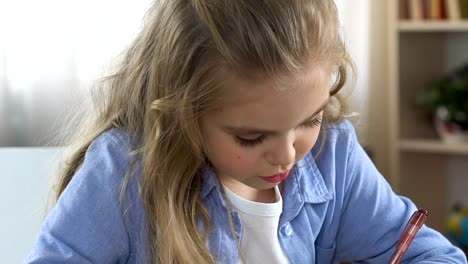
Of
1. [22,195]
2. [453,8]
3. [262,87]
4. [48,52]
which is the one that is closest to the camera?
[262,87]

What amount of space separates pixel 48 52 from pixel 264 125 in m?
1.27

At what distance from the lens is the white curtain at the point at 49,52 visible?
2.01 meters

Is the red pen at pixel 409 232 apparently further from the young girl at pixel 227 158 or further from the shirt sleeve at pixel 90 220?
the shirt sleeve at pixel 90 220

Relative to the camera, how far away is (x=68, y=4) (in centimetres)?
207

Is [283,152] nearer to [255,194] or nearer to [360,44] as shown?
[255,194]

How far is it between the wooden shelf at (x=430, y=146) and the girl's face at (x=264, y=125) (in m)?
1.68

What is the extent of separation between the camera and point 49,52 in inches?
81.5

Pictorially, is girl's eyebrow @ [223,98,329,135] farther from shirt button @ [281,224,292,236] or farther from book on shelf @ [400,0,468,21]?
book on shelf @ [400,0,468,21]

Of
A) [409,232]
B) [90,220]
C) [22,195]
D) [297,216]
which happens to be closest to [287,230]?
[297,216]

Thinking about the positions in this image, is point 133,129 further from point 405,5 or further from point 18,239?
point 405,5

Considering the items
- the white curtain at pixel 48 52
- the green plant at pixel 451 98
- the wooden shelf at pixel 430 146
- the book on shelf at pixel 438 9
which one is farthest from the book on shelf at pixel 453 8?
the white curtain at pixel 48 52

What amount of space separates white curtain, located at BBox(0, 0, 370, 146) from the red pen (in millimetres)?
1006

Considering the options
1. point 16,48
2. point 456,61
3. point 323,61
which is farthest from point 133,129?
point 456,61

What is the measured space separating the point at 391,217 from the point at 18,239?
0.50 metres
